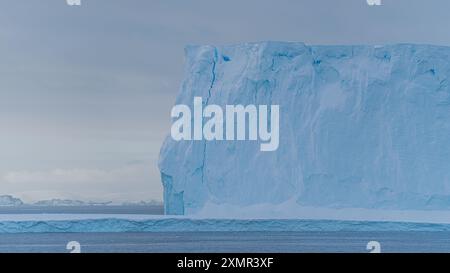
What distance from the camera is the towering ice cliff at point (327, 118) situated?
8.20m

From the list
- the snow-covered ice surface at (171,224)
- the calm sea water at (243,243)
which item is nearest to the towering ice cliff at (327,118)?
the snow-covered ice surface at (171,224)

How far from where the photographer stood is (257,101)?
9.11 meters

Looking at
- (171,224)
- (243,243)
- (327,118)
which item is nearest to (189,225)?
(243,243)

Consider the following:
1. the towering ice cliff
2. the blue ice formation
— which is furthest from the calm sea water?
the towering ice cliff

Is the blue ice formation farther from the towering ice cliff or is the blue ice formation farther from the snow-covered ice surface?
the towering ice cliff

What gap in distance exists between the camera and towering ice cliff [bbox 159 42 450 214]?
8.20 metres

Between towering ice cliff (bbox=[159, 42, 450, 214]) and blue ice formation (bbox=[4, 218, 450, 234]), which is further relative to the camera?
towering ice cliff (bbox=[159, 42, 450, 214])

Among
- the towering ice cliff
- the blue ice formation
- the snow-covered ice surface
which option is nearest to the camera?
the blue ice formation

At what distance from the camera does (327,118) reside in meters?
9.10

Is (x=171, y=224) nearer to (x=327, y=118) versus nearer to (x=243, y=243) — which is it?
(x=243, y=243)
